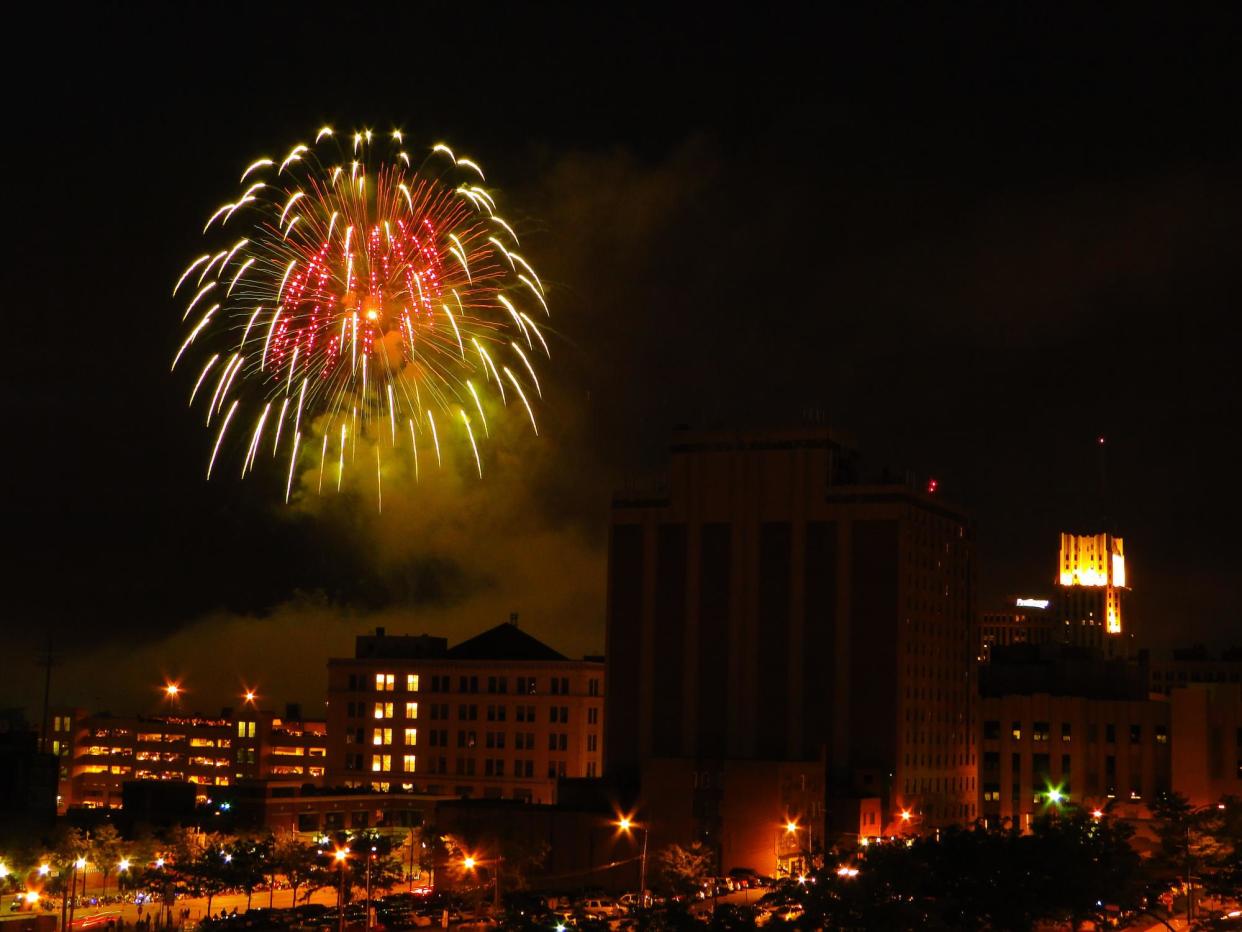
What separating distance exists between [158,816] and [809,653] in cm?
5459

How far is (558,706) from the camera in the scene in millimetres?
168375

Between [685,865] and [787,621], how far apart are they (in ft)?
146

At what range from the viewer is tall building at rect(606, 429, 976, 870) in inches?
5802

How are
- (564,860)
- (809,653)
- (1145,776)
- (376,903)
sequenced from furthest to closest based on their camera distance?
(1145,776) → (809,653) → (564,860) → (376,903)

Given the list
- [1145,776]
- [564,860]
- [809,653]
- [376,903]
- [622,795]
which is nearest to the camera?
[376,903]

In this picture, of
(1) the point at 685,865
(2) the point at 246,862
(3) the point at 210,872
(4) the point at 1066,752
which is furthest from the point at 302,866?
(4) the point at 1066,752

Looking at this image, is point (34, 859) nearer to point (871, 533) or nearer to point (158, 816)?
point (158, 816)

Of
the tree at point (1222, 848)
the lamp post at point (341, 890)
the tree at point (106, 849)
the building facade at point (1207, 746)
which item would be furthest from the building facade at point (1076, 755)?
the tree at point (106, 849)

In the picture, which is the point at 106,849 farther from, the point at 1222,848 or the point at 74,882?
the point at 1222,848

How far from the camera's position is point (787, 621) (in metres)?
150

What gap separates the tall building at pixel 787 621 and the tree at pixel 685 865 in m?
25.9

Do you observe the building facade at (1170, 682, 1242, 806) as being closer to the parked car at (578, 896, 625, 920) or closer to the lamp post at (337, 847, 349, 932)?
the parked car at (578, 896, 625, 920)

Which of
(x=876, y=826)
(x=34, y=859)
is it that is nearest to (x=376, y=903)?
(x=34, y=859)

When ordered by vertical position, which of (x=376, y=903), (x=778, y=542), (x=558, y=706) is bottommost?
(x=376, y=903)
